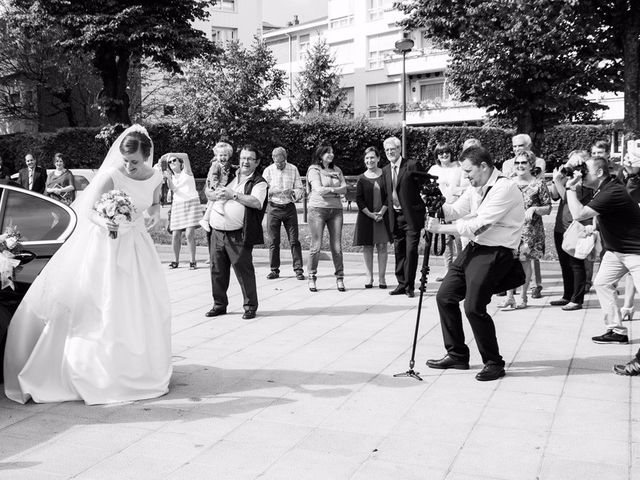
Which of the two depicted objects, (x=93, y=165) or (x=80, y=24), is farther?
(x=93, y=165)

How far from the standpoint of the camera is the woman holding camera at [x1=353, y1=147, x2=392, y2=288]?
33.9 ft

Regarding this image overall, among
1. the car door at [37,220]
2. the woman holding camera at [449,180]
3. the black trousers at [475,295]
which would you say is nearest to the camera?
the black trousers at [475,295]

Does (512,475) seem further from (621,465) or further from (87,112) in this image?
(87,112)

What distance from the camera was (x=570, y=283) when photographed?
9.34 m

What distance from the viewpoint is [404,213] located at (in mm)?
10039

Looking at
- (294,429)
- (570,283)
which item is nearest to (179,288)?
(570,283)

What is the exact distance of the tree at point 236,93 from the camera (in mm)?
31719

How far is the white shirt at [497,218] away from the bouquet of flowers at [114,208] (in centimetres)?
262

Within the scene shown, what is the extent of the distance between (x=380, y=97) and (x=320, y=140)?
21149mm

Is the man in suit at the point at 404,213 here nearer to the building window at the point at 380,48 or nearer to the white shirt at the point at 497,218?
the white shirt at the point at 497,218

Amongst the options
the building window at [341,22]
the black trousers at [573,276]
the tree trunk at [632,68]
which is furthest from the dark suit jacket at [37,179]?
the building window at [341,22]

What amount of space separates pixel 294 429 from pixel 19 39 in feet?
125

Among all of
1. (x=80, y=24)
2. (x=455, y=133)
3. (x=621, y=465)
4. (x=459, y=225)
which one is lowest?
(x=621, y=465)

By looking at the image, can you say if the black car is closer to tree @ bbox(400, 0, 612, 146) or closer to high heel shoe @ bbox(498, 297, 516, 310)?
high heel shoe @ bbox(498, 297, 516, 310)
